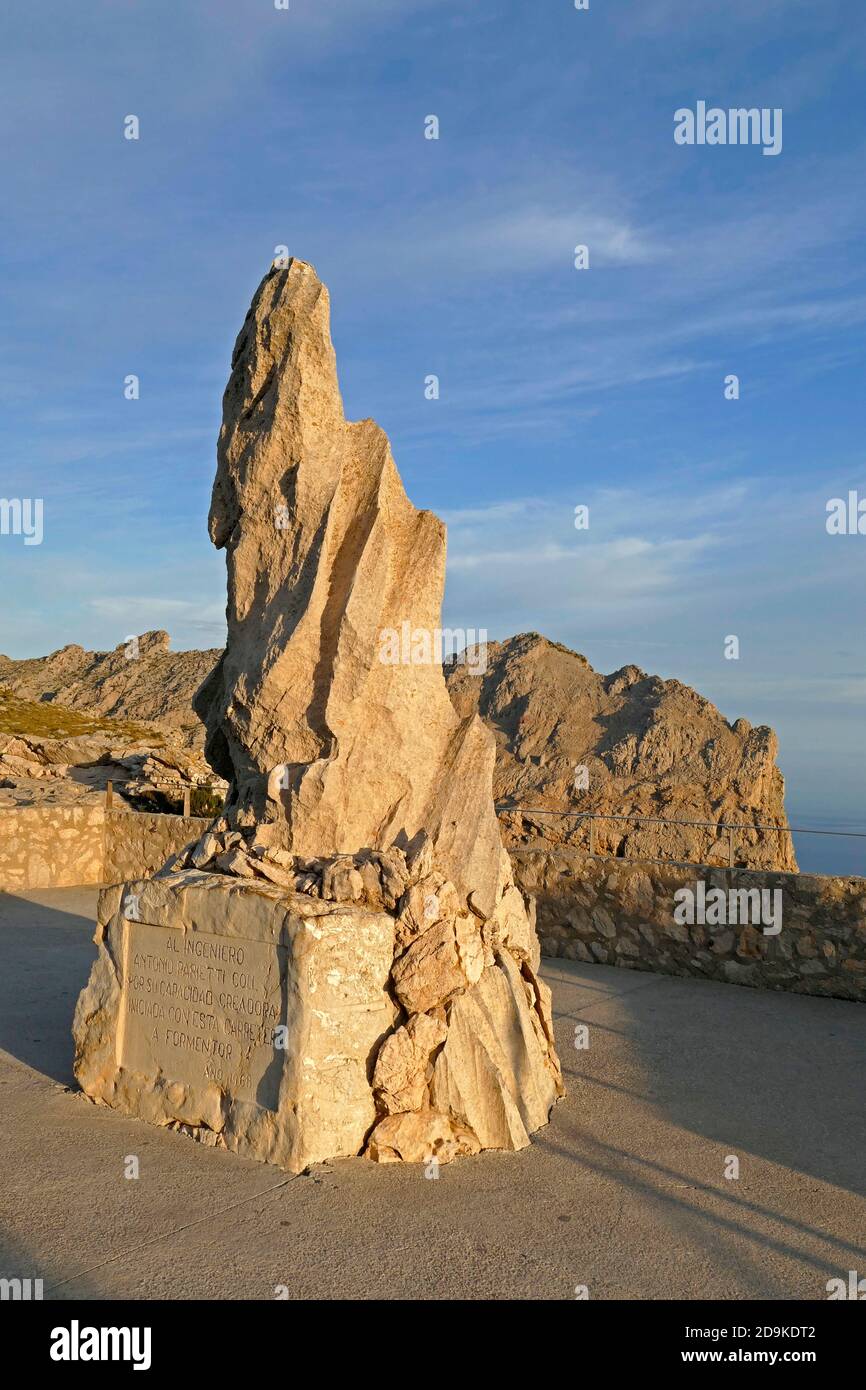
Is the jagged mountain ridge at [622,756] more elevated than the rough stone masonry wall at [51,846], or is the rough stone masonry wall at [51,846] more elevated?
the jagged mountain ridge at [622,756]

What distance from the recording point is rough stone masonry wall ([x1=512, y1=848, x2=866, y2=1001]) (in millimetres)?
8883

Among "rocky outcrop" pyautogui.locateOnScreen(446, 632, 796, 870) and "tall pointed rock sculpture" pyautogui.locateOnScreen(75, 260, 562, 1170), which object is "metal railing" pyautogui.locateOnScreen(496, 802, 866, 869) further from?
"tall pointed rock sculpture" pyautogui.locateOnScreen(75, 260, 562, 1170)

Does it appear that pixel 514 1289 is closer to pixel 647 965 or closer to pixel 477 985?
pixel 477 985

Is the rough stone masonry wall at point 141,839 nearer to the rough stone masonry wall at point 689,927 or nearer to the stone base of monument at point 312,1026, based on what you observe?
the rough stone masonry wall at point 689,927

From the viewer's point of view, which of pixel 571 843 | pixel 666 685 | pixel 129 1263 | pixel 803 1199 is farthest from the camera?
pixel 666 685

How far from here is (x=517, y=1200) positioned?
524cm

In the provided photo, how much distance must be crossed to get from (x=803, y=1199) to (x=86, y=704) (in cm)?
3473

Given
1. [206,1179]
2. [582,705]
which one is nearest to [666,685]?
[582,705]

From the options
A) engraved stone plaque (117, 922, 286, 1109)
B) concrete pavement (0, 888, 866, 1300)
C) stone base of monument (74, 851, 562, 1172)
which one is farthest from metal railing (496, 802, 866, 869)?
engraved stone plaque (117, 922, 286, 1109)

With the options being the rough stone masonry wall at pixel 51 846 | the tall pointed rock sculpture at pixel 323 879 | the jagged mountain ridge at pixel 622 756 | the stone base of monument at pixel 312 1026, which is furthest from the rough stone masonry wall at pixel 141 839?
the stone base of monument at pixel 312 1026

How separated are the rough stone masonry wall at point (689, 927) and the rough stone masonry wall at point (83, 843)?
533 cm

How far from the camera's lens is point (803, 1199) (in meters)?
5.27

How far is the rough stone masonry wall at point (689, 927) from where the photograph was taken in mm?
8883
